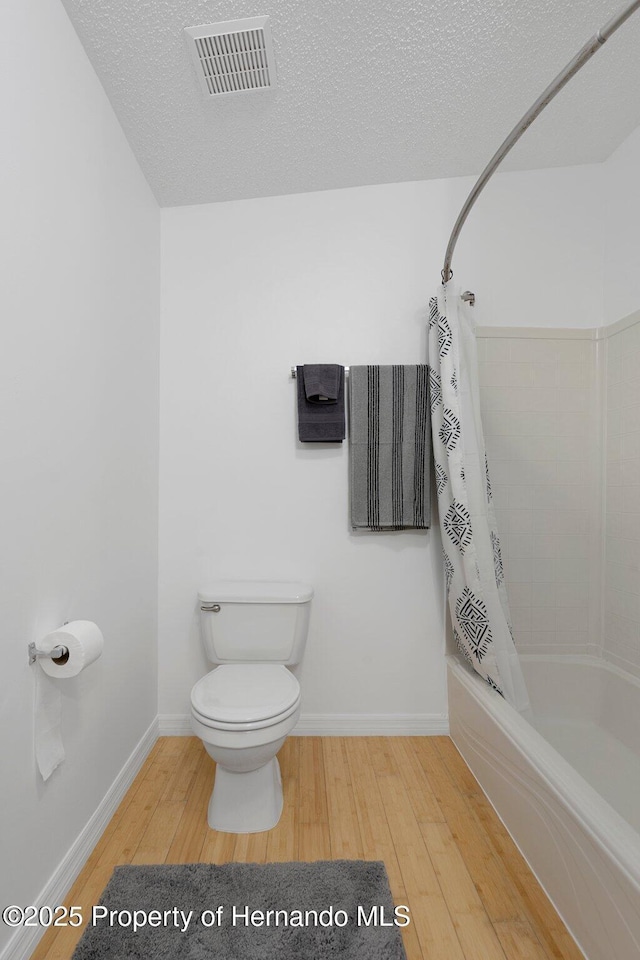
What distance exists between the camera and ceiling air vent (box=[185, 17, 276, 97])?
1304 mm

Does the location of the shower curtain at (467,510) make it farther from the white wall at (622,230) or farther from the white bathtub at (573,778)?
the white wall at (622,230)

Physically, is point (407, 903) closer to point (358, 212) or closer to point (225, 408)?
point (225, 408)

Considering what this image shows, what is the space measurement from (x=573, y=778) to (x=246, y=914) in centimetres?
87

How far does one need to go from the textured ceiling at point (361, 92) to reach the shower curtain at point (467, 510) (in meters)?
0.57

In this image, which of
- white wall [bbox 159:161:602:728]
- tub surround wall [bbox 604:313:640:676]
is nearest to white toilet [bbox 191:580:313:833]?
white wall [bbox 159:161:602:728]

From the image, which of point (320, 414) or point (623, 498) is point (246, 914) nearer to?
point (320, 414)

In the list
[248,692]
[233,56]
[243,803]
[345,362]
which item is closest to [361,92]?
[233,56]

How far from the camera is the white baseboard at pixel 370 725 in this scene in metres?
1.99

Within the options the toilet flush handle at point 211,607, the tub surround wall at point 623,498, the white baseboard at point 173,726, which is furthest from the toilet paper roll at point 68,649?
the tub surround wall at point 623,498

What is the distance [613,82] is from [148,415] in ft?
6.44

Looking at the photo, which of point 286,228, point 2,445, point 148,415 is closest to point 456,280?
point 286,228

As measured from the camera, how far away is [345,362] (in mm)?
2006

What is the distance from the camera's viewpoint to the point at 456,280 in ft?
6.61

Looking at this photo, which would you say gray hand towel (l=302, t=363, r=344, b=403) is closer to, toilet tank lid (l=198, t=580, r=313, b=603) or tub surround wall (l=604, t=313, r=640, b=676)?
toilet tank lid (l=198, t=580, r=313, b=603)
